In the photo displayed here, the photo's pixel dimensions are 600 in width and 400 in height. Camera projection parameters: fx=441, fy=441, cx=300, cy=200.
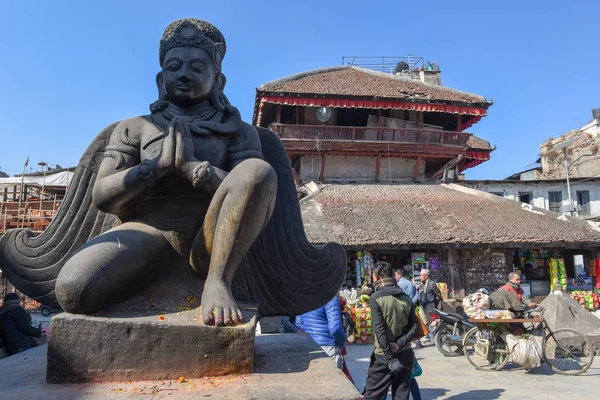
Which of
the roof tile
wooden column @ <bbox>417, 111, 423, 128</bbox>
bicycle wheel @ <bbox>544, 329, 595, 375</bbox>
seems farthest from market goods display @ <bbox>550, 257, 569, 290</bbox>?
bicycle wheel @ <bbox>544, 329, 595, 375</bbox>

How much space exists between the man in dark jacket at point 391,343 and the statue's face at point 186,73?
2691mm

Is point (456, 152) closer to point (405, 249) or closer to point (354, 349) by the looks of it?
point (405, 249)

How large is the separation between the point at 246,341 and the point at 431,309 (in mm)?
Answer: 8305

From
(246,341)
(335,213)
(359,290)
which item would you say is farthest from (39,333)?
(335,213)

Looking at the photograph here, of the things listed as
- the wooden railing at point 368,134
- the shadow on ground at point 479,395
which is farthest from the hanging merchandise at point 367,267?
the shadow on ground at point 479,395

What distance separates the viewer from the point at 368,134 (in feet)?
66.2

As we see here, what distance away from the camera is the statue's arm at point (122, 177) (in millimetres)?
2598

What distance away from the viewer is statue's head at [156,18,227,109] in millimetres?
3002

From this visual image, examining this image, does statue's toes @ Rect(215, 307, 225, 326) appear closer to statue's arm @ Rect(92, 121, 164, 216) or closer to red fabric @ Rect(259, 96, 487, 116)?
statue's arm @ Rect(92, 121, 164, 216)

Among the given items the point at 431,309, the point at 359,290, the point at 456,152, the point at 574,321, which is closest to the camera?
the point at 574,321

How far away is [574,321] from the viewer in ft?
28.1

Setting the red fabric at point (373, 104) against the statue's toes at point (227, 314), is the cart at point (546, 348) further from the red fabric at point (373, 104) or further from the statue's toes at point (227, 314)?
the red fabric at point (373, 104)

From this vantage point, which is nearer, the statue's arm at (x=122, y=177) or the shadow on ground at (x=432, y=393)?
the statue's arm at (x=122, y=177)

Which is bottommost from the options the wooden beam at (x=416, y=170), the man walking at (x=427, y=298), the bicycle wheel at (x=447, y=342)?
the bicycle wheel at (x=447, y=342)
